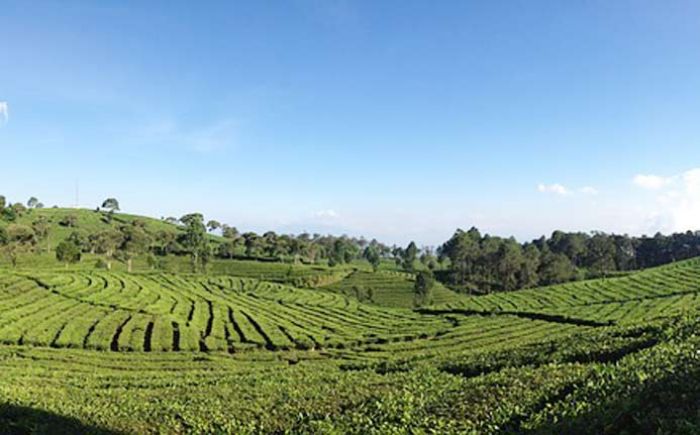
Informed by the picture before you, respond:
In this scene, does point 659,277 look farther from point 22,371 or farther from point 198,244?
point 198,244

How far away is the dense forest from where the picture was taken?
5143 inches

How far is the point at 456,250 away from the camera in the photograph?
152m

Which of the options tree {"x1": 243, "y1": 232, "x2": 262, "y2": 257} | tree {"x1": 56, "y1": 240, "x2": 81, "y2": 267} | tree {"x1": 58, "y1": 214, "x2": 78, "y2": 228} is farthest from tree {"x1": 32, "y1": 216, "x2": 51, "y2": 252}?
tree {"x1": 243, "y1": 232, "x2": 262, "y2": 257}

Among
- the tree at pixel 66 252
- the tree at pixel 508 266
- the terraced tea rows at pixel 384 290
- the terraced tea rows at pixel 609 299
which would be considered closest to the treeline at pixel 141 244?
the tree at pixel 66 252

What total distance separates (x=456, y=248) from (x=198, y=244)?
76.4m

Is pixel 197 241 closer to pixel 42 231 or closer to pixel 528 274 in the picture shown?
pixel 42 231

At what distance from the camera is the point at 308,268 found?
488 ft

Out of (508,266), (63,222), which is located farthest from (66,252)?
(508,266)

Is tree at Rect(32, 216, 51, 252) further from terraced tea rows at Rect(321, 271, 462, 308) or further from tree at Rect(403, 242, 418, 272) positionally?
tree at Rect(403, 242, 418, 272)

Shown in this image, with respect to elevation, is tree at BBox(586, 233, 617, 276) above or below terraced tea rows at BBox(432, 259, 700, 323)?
above

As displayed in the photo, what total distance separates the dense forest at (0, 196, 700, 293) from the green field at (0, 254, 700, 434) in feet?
58.7

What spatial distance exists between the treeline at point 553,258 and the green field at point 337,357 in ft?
51.3

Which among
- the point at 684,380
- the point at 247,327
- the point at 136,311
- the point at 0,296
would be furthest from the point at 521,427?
the point at 0,296

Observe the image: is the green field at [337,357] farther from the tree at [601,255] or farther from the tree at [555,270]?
the tree at [601,255]
